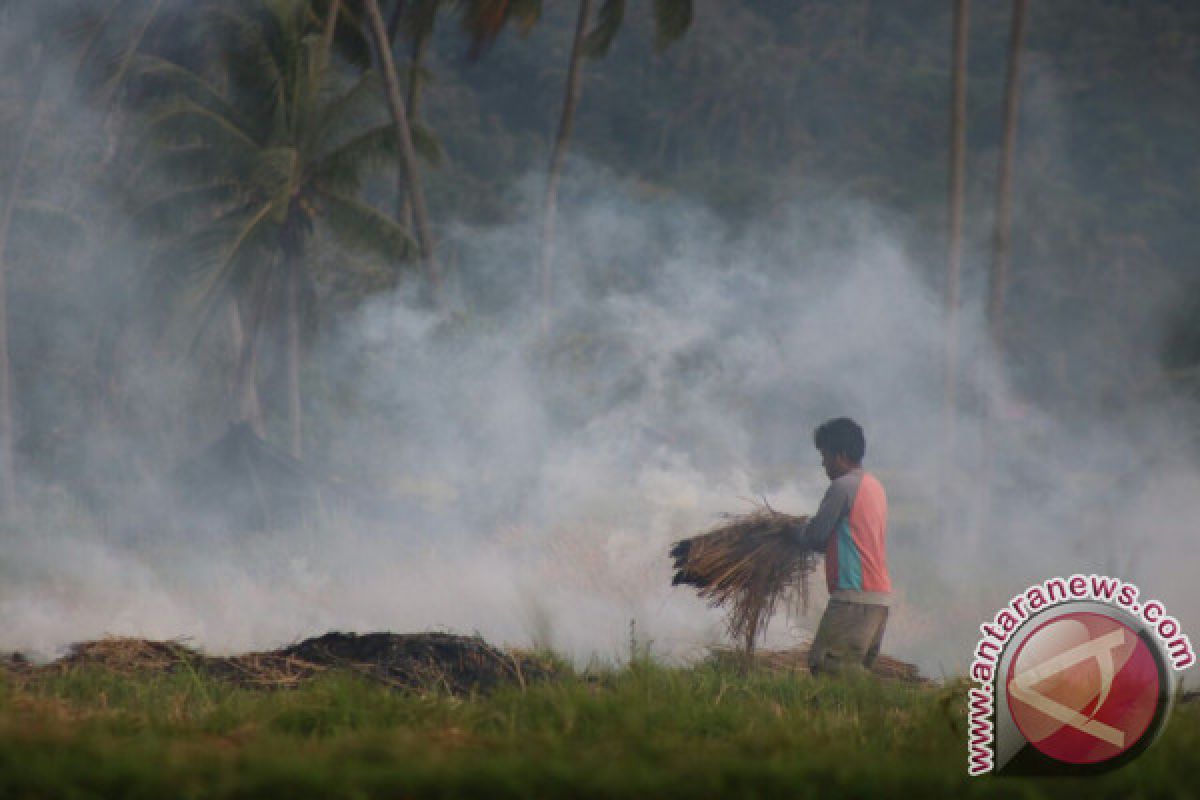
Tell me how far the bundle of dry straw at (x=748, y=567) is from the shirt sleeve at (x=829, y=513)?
0.42 m

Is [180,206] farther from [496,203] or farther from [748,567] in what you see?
[748,567]

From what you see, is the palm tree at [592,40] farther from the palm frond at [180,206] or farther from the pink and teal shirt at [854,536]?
the pink and teal shirt at [854,536]

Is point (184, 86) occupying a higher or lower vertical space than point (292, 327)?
higher

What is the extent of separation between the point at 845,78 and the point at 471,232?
546 inches

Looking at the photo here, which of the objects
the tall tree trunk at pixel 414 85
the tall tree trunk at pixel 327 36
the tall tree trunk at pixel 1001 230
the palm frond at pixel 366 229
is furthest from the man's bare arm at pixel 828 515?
the tall tree trunk at pixel 414 85

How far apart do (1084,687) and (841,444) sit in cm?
274

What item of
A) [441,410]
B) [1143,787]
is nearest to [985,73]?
[441,410]

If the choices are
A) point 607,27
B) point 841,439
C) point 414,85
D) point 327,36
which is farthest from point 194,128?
point 841,439

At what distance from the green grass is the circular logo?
190 mm

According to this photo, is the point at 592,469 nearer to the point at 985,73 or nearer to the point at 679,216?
the point at 679,216

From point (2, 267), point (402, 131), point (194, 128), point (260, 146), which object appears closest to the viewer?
point (402, 131)

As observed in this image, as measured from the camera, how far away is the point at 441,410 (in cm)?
1888

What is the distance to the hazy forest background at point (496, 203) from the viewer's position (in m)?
24.1

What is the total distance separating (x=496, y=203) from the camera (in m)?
39.4
